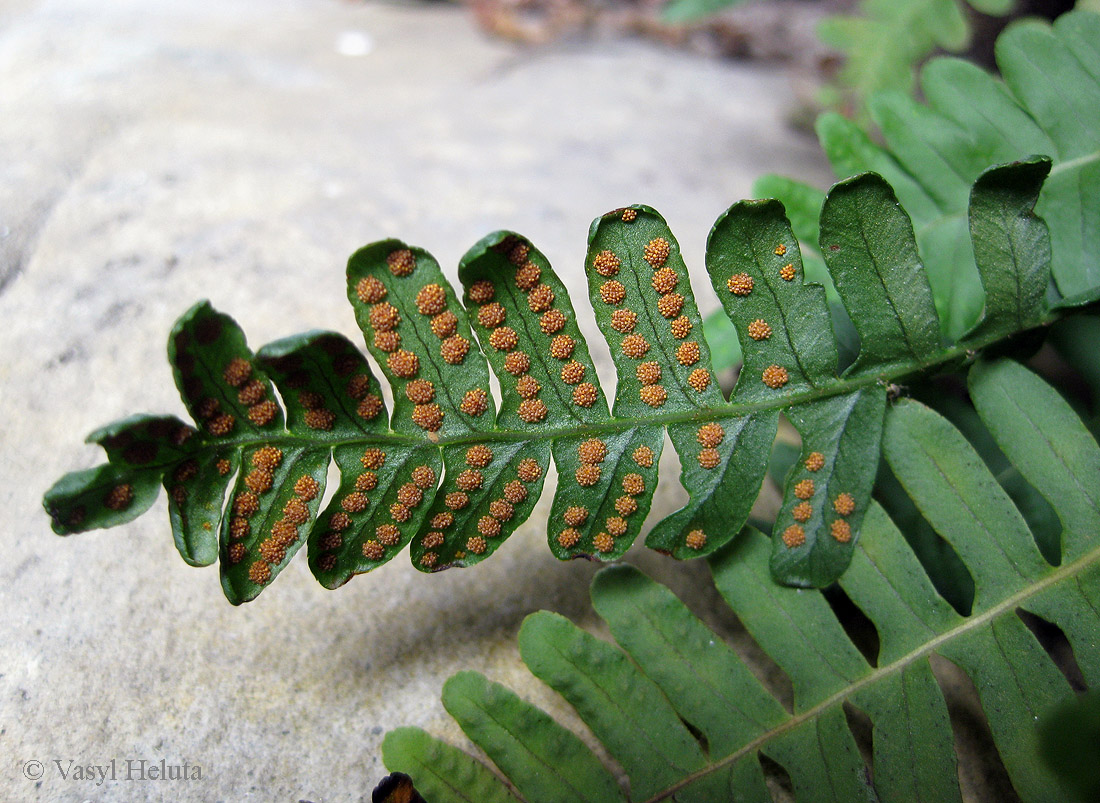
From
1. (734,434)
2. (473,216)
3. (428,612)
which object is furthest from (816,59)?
(428,612)

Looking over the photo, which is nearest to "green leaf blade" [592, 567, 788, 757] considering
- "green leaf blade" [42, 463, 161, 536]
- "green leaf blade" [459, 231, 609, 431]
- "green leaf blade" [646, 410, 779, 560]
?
"green leaf blade" [646, 410, 779, 560]

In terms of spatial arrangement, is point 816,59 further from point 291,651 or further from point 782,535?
point 291,651

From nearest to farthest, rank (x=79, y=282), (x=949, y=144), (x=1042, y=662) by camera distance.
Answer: (x=1042, y=662) < (x=949, y=144) < (x=79, y=282)

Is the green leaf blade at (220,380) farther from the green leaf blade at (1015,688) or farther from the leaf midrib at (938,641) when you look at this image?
the green leaf blade at (1015,688)

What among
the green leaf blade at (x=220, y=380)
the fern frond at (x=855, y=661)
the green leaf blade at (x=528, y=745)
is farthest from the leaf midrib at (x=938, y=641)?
the green leaf blade at (x=220, y=380)

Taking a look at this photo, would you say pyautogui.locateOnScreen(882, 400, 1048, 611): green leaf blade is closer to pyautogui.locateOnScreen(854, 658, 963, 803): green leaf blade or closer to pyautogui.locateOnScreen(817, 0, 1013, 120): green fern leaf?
pyautogui.locateOnScreen(854, 658, 963, 803): green leaf blade

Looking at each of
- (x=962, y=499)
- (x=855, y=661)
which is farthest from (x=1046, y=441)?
(x=855, y=661)
